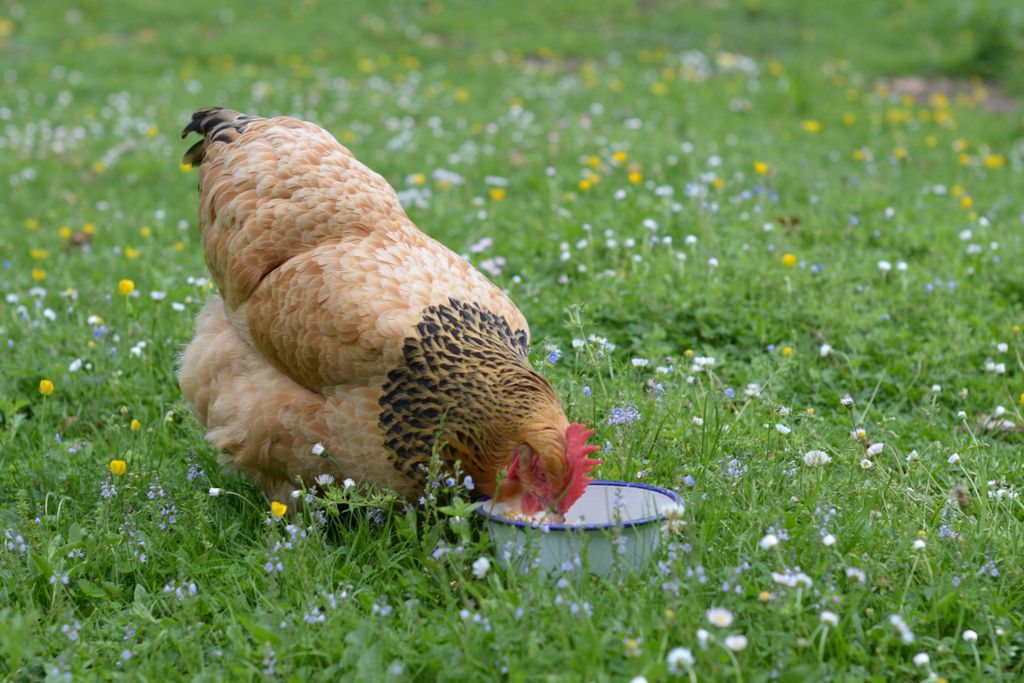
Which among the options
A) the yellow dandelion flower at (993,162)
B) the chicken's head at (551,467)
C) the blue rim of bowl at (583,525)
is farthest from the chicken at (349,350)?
the yellow dandelion flower at (993,162)

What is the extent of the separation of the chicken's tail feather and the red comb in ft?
6.87

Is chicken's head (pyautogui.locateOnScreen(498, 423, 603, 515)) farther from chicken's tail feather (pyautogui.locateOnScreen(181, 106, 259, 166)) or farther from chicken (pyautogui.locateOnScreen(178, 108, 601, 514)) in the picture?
chicken's tail feather (pyautogui.locateOnScreen(181, 106, 259, 166))

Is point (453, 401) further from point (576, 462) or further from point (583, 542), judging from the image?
point (583, 542)

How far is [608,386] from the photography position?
402 centimetres

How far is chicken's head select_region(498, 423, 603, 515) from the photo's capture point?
2.84 m

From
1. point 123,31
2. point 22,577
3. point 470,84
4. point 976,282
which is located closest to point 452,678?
point 22,577

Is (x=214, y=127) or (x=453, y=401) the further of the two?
(x=214, y=127)

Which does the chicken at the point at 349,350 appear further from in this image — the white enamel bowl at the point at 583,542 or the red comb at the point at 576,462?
the white enamel bowl at the point at 583,542

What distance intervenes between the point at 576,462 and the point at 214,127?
2376 mm

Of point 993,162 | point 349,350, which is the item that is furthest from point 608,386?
point 993,162

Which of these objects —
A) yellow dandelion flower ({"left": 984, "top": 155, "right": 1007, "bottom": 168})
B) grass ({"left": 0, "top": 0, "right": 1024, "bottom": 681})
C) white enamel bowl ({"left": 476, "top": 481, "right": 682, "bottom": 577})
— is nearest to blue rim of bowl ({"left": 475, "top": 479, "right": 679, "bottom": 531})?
white enamel bowl ({"left": 476, "top": 481, "right": 682, "bottom": 577})

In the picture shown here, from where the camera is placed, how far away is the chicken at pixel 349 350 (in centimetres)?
298

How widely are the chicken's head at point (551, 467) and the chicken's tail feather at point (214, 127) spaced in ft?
6.62

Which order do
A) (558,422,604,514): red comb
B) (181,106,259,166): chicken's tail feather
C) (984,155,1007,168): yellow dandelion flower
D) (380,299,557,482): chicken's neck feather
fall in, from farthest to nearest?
(984,155,1007,168): yellow dandelion flower, (181,106,259,166): chicken's tail feather, (380,299,557,482): chicken's neck feather, (558,422,604,514): red comb
